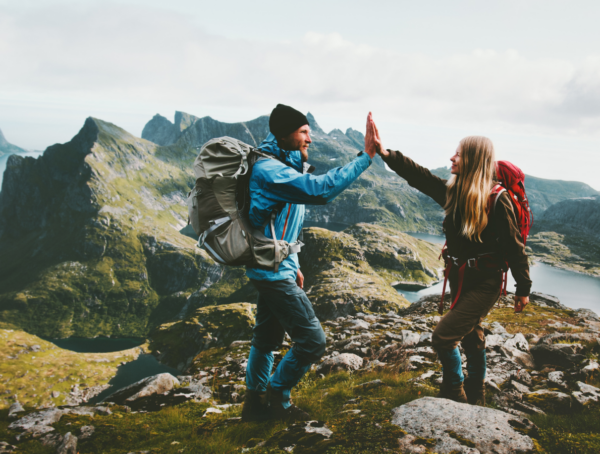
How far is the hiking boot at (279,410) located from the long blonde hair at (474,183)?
4.14 metres

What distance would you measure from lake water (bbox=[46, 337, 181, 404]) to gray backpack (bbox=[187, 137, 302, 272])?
89758 millimetres

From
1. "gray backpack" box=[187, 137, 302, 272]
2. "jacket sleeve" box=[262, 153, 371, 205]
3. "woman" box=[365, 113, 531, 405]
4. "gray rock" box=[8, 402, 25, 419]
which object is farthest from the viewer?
"gray rock" box=[8, 402, 25, 419]

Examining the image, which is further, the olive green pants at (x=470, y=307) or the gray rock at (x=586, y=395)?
the gray rock at (x=586, y=395)

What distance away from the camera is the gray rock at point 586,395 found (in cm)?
584

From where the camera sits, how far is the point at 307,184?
14.0 ft

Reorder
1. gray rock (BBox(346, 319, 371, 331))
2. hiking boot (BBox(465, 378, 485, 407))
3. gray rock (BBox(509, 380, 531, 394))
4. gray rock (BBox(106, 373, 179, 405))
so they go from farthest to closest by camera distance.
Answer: gray rock (BBox(346, 319, 371, 331)) → gray rock (BBox(106, 373, 179, 405)) → gray rock (BBox(509, 380, 531, 394)) → hiking boot (BBox(465, 378, 485, 407))

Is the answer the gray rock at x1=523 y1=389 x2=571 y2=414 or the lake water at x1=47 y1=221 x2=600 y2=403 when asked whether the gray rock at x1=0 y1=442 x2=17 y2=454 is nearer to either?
the gray rock at x1=523 y1=389 x2=571 y2=414

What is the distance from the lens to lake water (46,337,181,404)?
4616 inches

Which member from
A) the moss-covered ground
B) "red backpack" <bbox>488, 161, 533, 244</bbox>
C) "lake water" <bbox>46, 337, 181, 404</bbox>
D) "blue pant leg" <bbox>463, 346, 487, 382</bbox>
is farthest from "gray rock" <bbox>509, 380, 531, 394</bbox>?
the moss-covered ground

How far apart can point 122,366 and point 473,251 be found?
155825 millimetres

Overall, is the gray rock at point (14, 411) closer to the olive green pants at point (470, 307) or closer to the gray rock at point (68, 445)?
the gray rock at point (68, 445)

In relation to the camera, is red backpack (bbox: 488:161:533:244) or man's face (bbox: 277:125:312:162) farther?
red backpack (bbox: 488:161:533:244)

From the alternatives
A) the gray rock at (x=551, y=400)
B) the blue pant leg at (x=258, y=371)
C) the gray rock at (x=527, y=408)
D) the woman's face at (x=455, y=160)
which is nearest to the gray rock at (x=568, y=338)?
the gray rock at (x=551, y=400)

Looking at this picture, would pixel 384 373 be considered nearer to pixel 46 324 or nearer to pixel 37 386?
pixel 37 386
